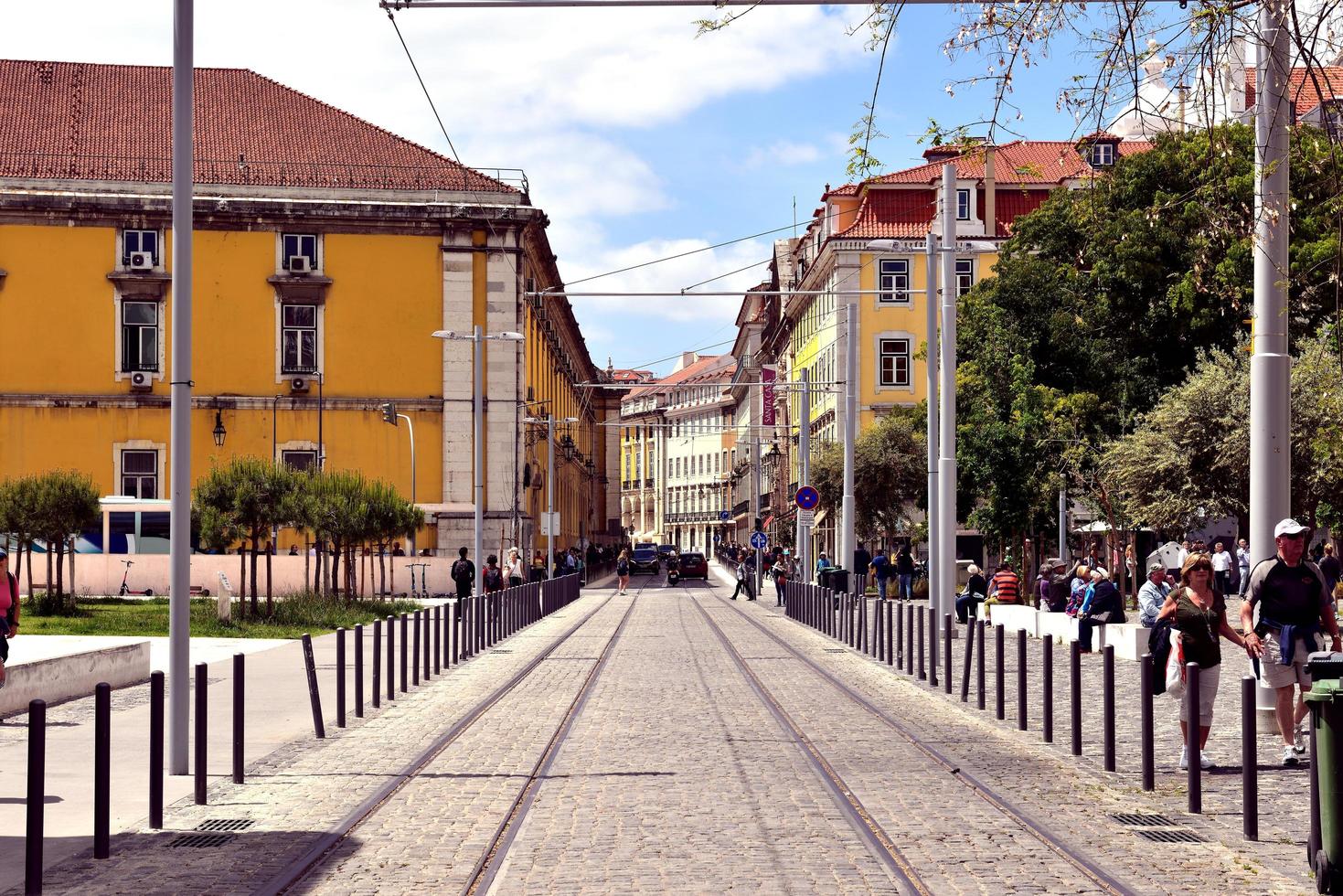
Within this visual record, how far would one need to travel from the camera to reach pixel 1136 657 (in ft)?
82.8

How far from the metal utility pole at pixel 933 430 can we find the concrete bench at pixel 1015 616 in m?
2.51

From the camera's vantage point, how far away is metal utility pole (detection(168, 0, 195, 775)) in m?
12.7

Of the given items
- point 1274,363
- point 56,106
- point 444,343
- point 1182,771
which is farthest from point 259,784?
point 56,106

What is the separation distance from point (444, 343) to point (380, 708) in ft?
135

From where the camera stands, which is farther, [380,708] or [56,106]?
[56,106]

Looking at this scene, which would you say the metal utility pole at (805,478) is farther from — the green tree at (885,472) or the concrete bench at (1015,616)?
the concrete bench at (1015,616)

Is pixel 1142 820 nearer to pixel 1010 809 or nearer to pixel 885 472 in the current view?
pixel 1010 809

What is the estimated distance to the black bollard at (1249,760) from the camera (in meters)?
9.79

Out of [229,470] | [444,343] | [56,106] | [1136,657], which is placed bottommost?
[1136,657]

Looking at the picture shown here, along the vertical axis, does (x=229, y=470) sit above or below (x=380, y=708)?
above

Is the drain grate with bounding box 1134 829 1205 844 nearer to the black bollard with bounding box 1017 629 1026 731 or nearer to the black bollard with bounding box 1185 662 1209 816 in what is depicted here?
the black bollard with bounding box 1185 662 1209 816

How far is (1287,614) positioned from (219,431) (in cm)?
4311

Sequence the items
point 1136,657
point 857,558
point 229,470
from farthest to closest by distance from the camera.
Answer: point 857,558, point 229,470, point 1136,657

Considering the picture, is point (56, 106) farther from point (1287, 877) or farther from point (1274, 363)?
point (1287, 877)
